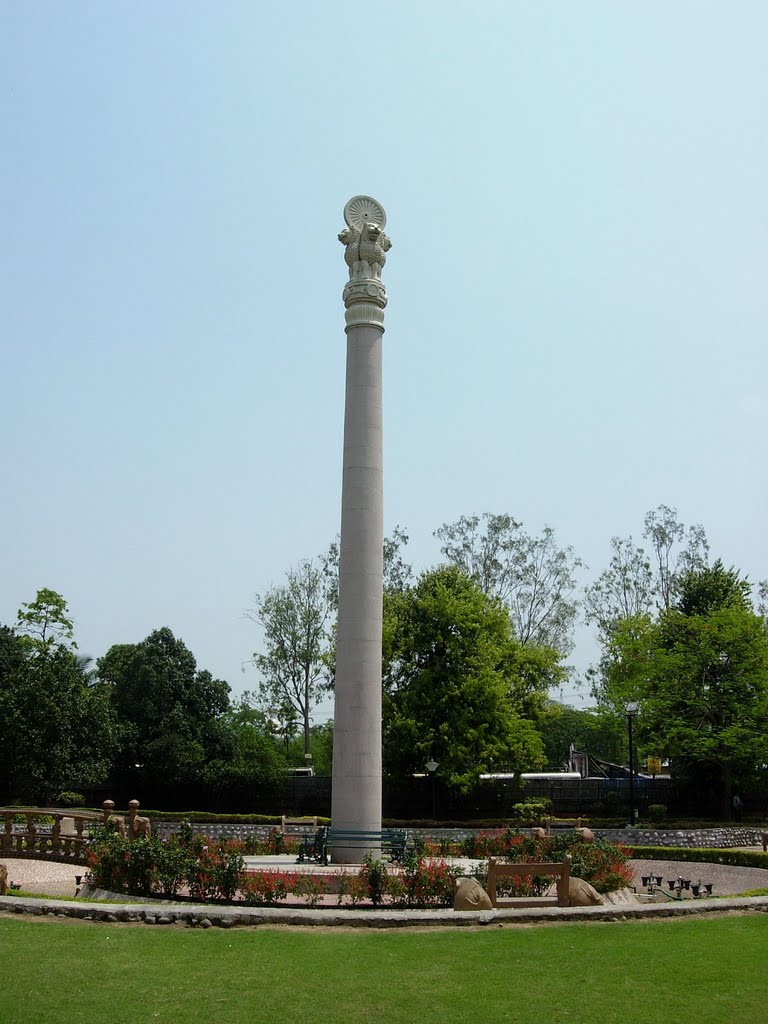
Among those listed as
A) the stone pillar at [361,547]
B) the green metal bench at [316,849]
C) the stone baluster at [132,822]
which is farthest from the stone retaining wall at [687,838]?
the stone baluster at [132,822]

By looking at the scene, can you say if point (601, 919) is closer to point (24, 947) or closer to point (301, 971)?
point (301, 971)

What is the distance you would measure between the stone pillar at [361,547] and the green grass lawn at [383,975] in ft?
31.3

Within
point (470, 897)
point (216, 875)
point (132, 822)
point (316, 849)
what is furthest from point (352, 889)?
point (132, 822)

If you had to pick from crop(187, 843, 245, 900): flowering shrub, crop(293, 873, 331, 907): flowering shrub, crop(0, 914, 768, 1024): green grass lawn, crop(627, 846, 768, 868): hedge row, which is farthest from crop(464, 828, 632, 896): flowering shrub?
crop(627, 846, 768, 868): hedge row

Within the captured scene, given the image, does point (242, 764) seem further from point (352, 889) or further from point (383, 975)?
point (383, 975)

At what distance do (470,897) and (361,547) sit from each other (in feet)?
35.0

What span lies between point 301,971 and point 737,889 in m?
16.1

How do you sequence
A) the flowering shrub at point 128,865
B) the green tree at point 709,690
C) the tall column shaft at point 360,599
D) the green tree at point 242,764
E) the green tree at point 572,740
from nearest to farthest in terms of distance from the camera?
the flowering shrub at point 128,865, the tall column shaft at point 360,599, the green tree at point 709,690, the green tree at point 242,764, the green tree at point 572,740

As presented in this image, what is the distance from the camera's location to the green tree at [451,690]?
139ft

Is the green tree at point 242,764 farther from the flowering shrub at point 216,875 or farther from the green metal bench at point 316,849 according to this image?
the flowering shrub at point 216,875

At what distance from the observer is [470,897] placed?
50.4ft

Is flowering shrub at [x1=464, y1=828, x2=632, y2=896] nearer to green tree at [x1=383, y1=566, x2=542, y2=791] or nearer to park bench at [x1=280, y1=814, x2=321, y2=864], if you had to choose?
park bench at [x1=280, y1=814, x2=321, y2=864]

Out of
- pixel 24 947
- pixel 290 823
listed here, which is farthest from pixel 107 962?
pixel 290 823

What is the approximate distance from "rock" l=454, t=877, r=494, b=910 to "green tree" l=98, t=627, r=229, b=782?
36.5m
